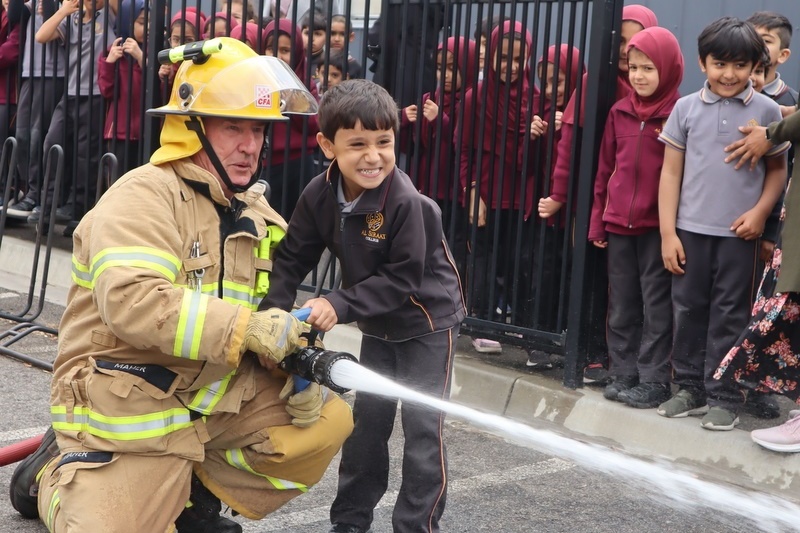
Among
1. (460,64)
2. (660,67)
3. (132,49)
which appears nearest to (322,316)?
(660,67)

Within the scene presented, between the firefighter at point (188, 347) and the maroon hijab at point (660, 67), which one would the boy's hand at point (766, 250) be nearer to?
the maroon hijab at point (660, 67)

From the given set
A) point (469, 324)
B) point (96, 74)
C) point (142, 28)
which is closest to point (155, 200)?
point (469, 324)

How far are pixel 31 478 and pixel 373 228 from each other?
1521 millimetres

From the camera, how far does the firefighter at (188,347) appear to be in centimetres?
313

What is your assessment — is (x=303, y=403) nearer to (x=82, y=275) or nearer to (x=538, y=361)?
(x=82, y=275)

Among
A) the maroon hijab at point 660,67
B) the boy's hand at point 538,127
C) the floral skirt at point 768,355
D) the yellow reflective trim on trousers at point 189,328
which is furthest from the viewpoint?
the boy's hand at point 538,127

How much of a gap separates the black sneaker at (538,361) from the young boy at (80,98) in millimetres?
3893

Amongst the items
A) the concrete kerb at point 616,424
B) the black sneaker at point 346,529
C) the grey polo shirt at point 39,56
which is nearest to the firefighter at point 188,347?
the black sneaker at point 346,529

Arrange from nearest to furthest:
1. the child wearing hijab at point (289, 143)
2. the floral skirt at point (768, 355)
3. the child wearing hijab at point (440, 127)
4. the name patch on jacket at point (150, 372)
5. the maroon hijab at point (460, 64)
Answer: the name patch on jacket at point (150, 372), the floral skirt at point (768, 355), the maroon hijab at point (460, 64), the child wearing hijab at point (440, 127), the child wearing hijab at point (289, 143)

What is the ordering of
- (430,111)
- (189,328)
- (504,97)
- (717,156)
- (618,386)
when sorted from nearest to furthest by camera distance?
1. (189,328)
2. (717,156)
3. (618,386)
4. (504,97)
5. (430,111)

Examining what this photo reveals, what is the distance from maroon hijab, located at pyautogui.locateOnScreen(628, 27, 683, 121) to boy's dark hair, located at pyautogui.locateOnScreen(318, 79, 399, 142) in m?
2.23

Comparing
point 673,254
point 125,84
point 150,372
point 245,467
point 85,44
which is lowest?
point 245,467

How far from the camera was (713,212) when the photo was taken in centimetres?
514

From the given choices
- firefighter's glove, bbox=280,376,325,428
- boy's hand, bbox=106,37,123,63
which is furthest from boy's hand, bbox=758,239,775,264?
boy's hand, bbox=106,37,123,63
